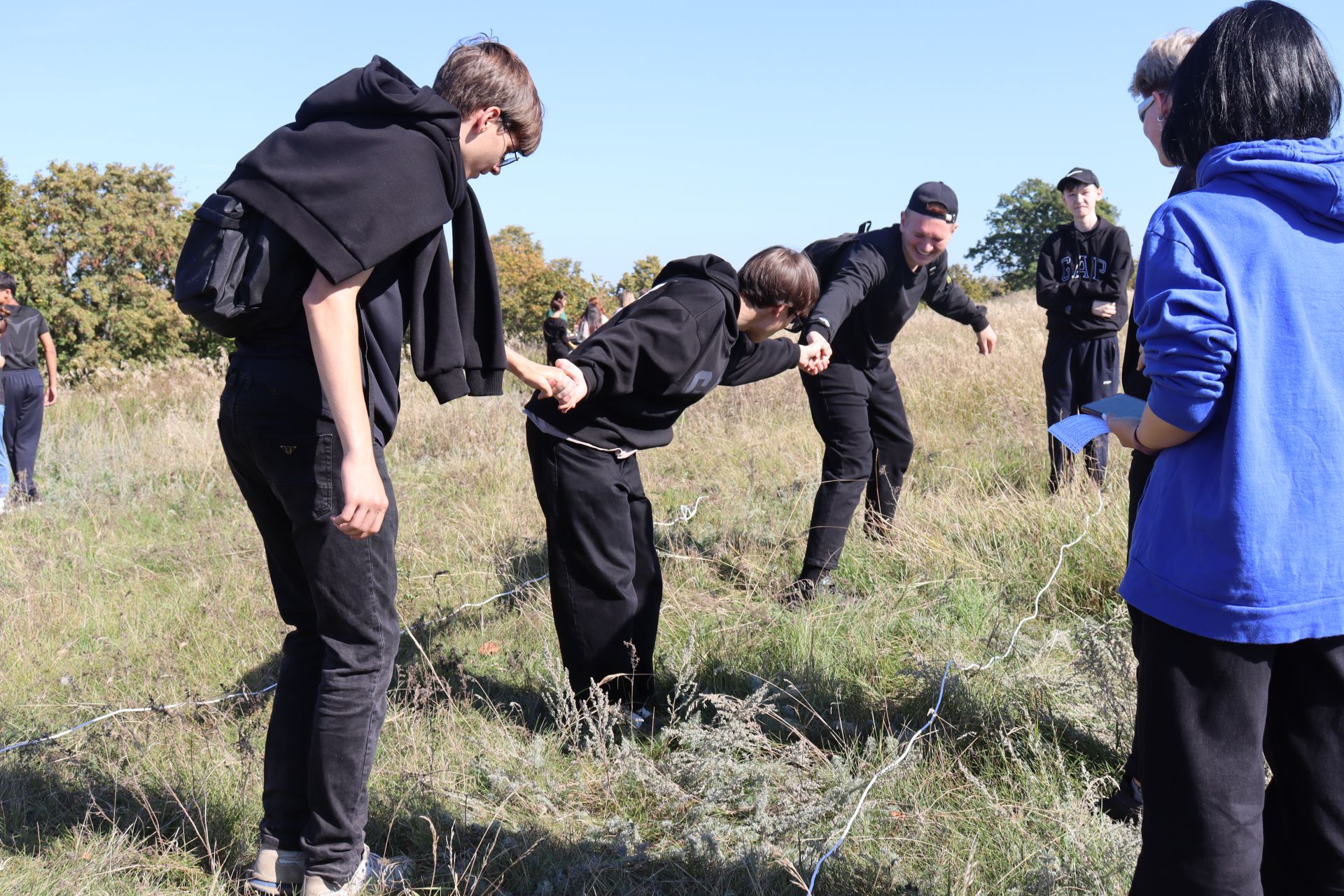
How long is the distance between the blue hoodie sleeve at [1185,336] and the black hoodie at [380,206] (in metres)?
1.46

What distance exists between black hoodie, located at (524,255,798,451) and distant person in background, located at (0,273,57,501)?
682cm

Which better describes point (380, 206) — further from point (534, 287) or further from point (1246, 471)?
point (534, 287)

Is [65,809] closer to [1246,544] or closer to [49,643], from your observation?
[49,643]

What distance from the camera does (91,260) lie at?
57.0 feet

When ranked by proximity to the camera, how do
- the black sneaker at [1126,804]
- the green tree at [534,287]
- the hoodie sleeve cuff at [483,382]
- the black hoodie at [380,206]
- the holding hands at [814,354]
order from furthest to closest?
1. the green tree at [534,287]
2. the holding hands at [814,354]
3. the black sneaker at [1126,804]
4. the hoodie sleeve cuff at [483,382]
5. the black hoodie at [380,206]

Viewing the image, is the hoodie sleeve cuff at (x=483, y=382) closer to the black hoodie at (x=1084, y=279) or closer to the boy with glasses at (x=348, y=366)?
the boy with glasses at (x=348, y=366)

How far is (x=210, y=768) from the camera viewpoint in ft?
10.6

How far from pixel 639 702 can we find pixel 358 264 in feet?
7.53

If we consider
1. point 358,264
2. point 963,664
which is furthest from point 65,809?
point 963,664

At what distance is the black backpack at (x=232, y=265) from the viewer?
7.09ft

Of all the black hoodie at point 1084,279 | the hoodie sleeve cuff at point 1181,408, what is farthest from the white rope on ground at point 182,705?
the black hoodie at point 1084,279

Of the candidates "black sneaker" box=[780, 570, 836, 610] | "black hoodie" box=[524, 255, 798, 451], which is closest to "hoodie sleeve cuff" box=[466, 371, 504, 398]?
"black hoodie" box=[524, 255, 798, 451]

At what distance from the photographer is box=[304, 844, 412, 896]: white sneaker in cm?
250

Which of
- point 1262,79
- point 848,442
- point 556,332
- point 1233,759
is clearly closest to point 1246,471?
point 1233,759
